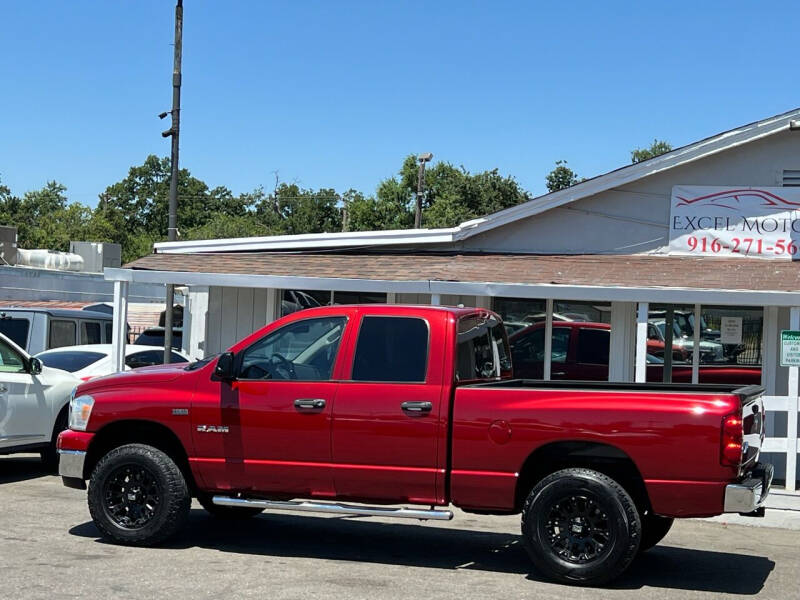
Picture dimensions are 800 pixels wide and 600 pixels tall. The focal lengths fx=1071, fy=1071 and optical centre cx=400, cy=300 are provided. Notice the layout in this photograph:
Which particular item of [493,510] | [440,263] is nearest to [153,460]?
[493,510]

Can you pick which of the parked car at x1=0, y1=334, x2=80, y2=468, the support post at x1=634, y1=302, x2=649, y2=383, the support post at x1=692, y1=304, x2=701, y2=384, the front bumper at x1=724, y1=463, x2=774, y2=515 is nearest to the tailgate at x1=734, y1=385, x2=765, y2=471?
the front bumper at x1=724, y1=463, x2=774, y2=515

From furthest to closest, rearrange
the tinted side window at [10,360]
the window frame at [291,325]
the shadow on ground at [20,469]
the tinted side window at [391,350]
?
the shadow on ground at [20,469] < the tinted side window at [10,360] < the window frame at [291,325] < the tinted side window at [391,350]

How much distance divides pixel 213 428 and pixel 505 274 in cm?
670

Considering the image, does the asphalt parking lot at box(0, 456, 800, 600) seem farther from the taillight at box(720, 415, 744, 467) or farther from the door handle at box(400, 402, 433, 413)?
the door handle at box(400, 402, 433, 413)

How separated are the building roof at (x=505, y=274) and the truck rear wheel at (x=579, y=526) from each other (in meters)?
6.04

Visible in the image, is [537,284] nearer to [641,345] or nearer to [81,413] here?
[641,345]

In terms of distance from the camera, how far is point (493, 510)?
309 inches

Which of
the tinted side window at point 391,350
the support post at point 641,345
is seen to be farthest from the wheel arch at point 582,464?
the support post at point 641,345

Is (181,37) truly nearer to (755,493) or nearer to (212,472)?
(212,472)

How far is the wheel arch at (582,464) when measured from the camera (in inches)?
297

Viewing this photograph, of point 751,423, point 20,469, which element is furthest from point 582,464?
point 20,469

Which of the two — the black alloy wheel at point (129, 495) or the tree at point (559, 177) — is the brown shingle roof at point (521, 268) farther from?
the tree at point (559, 177)

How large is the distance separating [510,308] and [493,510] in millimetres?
7994

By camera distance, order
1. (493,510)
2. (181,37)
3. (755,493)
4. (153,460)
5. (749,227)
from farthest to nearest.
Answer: (181,37) → (749,227) → (153,460) → (493,510) → (755,493)
